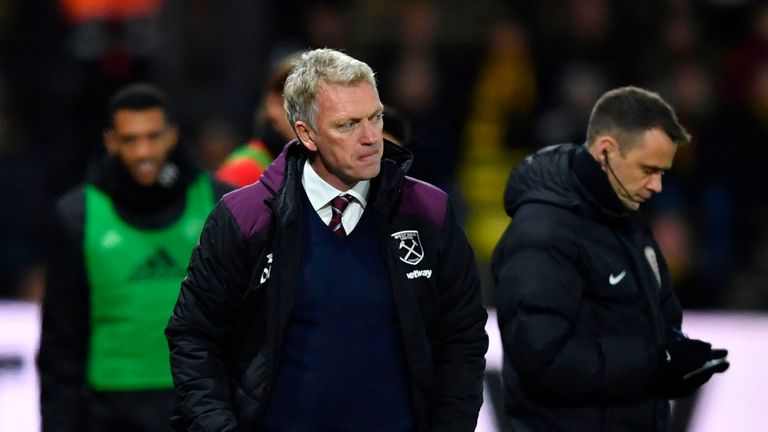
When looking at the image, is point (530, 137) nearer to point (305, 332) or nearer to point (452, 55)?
point (452, 55)

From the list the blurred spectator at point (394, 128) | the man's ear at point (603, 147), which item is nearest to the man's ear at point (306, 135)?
the man's ear at point (603, 147)

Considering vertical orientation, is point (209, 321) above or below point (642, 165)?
below

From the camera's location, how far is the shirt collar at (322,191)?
389 cm

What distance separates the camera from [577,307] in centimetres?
439

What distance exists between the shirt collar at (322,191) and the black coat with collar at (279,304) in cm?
2

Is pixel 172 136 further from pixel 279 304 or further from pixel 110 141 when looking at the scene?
pixel 279 304

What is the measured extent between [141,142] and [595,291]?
1735mm

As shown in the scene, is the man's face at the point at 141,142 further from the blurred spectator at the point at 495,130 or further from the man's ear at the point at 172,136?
the blurred spectator at the point at 495,130

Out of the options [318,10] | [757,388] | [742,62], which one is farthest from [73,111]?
[757,388]

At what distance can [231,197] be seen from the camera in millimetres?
3947

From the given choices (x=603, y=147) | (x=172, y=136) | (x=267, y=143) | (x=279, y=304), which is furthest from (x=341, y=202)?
(x=267, y=143)

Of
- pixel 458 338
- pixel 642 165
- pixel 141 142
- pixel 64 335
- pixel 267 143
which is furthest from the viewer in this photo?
pixel 267 143

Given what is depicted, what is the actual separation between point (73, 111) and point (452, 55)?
251 cm

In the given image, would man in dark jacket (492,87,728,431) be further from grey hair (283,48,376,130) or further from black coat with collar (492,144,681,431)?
grey hair (283,48,376,130)
